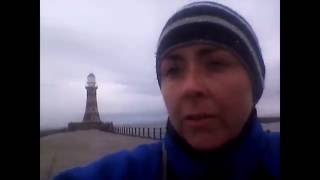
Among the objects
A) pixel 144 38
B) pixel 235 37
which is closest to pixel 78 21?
pixel 144 38

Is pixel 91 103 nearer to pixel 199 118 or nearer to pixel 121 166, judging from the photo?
pixel 121 166

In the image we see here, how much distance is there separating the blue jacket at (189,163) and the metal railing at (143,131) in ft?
0.09

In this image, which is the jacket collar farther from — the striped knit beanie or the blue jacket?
the striped knit beanie

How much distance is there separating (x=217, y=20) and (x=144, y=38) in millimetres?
259

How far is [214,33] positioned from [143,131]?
1.36 feet

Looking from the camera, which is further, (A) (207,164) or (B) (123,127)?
(B) (123,127)

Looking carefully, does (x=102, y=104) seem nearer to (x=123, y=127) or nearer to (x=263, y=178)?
(x=123, y=127)

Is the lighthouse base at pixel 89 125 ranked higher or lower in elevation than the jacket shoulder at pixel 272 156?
higher

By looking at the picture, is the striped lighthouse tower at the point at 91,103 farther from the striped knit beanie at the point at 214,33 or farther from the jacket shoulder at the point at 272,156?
the jacket shoulder at the point at 272,156

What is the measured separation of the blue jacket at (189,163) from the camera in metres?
1.47

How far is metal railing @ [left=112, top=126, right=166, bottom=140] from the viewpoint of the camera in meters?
1.52

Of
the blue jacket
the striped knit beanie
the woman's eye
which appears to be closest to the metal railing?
the blue jacket

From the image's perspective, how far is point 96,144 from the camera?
5.08ft

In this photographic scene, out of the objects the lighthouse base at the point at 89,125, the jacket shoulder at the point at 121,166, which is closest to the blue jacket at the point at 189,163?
the jacket shoulder at the point at 121,166
